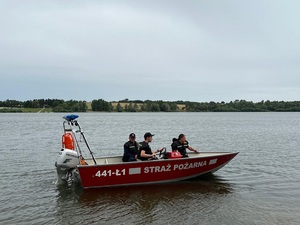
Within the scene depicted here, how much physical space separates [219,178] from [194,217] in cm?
439

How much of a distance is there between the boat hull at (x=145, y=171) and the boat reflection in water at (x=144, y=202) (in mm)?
219

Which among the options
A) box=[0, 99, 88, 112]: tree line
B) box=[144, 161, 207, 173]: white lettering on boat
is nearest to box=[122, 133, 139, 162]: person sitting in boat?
box=[144, 161, 207, 173]: white lettering on boat

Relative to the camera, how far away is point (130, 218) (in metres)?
8.29

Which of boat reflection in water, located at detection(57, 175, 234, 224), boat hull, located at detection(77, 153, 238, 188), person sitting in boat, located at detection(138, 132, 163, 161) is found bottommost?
boat reflection in water, located at detection(57, 175, 234, 224)

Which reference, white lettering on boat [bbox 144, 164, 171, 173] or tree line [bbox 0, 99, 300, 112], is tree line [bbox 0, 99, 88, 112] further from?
white lettering on boat [bbox 144, 164, 171, 173]

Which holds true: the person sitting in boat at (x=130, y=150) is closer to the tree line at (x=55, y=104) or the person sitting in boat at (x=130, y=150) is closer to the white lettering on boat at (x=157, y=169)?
the white lettering on boat at (x=157, y=169)

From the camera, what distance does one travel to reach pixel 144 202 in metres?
9.54

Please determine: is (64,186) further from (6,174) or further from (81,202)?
(6,174)

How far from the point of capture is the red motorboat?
1034 cm

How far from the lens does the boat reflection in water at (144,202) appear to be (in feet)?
27.4

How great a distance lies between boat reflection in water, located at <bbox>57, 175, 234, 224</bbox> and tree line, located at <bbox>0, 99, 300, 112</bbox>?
11248 centimetres

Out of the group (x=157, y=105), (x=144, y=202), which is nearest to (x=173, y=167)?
(x=144, y=202)

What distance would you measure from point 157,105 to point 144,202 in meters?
121

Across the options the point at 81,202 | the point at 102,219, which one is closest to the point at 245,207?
the point at 102,219
